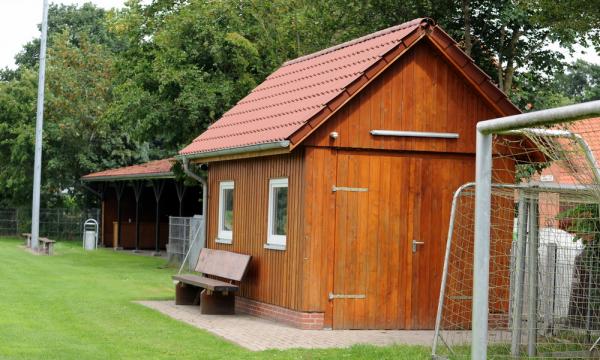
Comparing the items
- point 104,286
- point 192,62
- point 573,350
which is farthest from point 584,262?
point 192,62

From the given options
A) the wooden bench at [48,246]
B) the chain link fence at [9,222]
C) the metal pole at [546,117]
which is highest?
the metal pole at [546,117]

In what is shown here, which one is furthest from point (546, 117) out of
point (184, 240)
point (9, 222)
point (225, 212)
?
point (9, 222)

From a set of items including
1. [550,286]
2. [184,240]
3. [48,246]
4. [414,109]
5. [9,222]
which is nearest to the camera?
[550,286]

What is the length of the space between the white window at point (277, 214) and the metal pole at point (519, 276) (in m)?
4.46

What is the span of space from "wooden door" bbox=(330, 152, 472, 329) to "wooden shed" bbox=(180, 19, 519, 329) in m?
0.02

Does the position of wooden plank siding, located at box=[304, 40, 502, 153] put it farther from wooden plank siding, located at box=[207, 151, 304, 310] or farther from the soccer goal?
wooden plank siding, located at box=[207, 151, 304, 310]

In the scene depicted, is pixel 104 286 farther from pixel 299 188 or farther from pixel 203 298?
pixel 299 188

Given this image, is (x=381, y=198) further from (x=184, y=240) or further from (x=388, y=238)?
(x=184, y=240)

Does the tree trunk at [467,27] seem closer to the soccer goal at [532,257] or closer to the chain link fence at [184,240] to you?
the chain link fence at [184,240]

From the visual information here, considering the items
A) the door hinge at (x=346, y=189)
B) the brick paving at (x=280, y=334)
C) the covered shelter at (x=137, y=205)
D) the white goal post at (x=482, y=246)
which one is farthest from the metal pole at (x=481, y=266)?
the covered shelter at (x=137, y=205)

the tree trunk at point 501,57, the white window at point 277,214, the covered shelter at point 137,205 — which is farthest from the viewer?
the covered shelter at point 137,205

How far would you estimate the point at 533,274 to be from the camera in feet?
39.6

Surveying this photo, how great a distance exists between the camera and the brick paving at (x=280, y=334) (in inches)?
521

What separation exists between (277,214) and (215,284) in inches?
61.6
